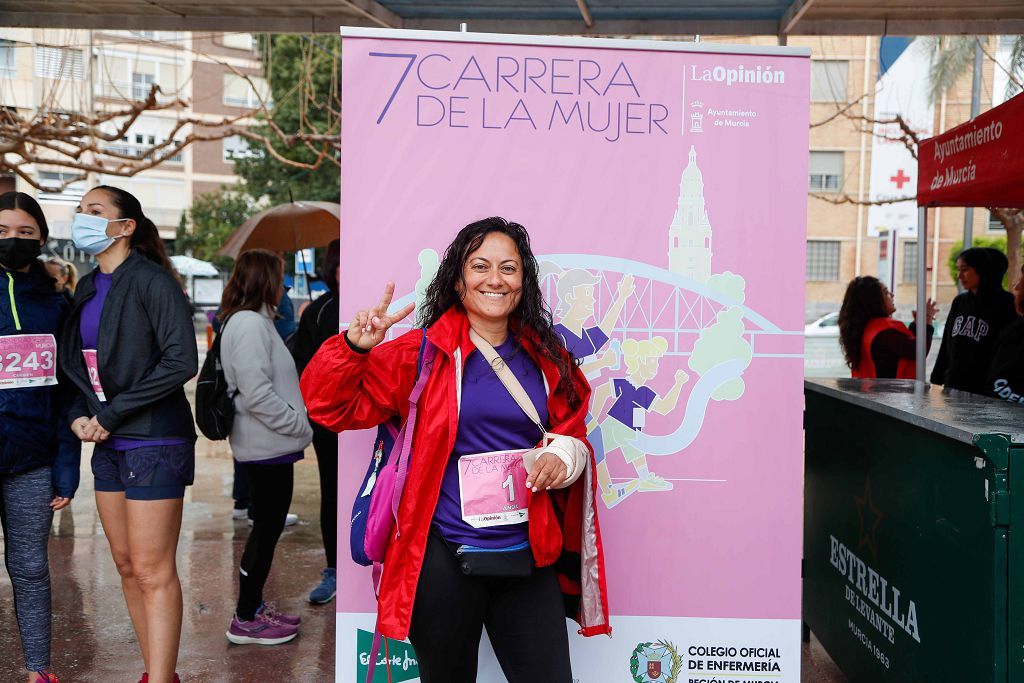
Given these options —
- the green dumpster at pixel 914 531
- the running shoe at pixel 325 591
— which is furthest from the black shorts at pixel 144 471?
the green dumpster at pixel 914 531

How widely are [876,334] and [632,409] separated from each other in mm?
2900

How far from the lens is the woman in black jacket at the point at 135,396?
11.4ft

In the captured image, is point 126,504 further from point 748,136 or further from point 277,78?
point 277,78

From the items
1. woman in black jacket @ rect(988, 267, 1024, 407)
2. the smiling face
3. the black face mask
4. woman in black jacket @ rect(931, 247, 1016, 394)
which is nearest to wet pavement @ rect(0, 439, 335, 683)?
the black face mask

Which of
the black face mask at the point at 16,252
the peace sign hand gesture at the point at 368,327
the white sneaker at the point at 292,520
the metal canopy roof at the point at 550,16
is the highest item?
the metal canopy roof at the point at 550,16

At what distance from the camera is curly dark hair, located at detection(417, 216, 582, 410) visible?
2705mm

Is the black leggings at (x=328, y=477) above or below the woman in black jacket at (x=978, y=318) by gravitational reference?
below

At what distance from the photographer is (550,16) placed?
488 centimetres

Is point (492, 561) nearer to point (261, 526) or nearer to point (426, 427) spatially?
point (426, 427)

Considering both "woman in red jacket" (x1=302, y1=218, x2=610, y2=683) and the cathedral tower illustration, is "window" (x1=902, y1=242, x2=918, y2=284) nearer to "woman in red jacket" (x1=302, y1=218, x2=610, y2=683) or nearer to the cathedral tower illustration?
the cathedral tower illustration

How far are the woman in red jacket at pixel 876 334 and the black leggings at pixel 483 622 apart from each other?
3474mm

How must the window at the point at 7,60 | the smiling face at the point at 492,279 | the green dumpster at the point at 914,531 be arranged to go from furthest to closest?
the window at the point at 7,60 → the green dumpster at the point at 914,531 → the smiling face at the point at 492,279

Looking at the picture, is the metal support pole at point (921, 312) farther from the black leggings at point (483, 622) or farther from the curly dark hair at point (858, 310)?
the black leggings at point (483, 622)

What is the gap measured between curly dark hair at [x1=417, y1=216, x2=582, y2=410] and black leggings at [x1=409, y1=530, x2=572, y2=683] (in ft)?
1.74
